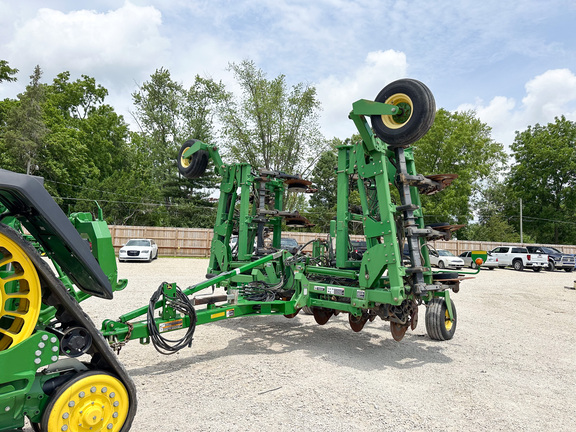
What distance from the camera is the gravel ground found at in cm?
391

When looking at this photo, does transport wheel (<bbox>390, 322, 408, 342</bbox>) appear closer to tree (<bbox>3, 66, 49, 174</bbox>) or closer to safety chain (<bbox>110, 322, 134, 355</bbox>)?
safety chain (<bbox>110, 322, 134, 355</bbox>)

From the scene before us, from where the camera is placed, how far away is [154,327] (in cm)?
444

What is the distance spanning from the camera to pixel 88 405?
9.12ft

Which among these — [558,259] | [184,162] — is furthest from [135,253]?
[558,259]

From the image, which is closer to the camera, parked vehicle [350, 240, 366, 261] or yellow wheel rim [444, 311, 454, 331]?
parked vehicle [350, 240, 366, 261]

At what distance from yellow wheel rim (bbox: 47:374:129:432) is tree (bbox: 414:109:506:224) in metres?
39.2

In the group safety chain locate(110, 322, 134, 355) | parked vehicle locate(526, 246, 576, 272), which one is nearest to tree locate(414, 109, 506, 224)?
parked vehicle locate(526, 246, 576, 272)

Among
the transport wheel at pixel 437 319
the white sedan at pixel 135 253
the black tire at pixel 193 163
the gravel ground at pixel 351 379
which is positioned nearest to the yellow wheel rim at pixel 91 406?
the gravel ground at pixel 351 379

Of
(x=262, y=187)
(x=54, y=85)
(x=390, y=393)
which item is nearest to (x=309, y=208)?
(x=54, y=85)

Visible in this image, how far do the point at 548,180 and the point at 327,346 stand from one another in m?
53.7

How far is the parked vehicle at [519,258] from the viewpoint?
2628 centimetres

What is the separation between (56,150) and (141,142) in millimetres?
13680

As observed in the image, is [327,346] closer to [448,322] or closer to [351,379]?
[351,379]

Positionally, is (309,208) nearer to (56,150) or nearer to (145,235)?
(145,235)
